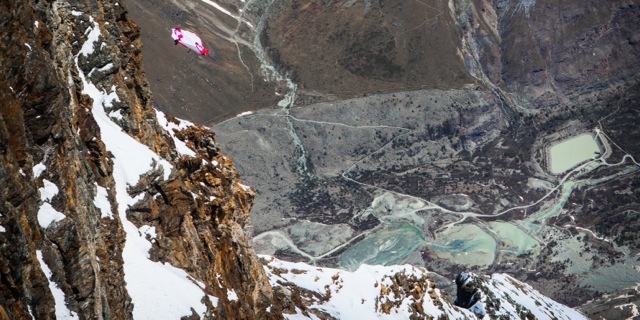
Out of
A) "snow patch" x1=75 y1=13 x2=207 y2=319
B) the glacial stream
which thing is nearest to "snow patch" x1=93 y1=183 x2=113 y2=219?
"snow patch" x1=75 y1=13 x2=207 y2=319

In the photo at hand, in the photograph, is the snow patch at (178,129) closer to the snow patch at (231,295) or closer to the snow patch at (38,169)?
the snow patch at (231,295)

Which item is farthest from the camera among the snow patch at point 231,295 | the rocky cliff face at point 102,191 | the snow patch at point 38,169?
the snow patch at point 231,295

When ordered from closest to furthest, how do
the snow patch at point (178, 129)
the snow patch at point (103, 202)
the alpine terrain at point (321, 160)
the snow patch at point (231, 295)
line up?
the alpine terrain at point (321, 160) → the snow patch at point (103, 202) → the snow patch at point (231, 295) → the snow patch at point (178, 129)

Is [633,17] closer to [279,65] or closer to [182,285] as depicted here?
[279,65]

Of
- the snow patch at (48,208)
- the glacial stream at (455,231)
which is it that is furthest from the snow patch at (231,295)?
the glacial stream at (455,231)

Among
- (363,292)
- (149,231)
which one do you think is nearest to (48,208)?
(149,231)

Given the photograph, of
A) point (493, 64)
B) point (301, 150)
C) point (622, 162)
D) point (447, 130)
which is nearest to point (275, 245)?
point (301, 150)

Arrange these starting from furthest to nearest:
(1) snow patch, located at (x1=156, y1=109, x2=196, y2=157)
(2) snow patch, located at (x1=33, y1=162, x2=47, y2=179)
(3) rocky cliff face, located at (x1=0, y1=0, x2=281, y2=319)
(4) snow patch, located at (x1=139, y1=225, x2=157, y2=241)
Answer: (1) snow patch, located at (x1=156, y1=109, x2=196, y2=157), (4) snow patch, located at (x1=139, y1=225, x2=157, y2=241), (2) snow patch, located at (x1=33, y1=162, x2=47, y2=179), (3) rocky cliff face, located at (x1=0, y1=0, x2=281, y2=319)

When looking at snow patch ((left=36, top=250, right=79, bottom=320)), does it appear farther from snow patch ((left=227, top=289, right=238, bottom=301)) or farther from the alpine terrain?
snow patch ((left=227, top=289, right=238, bottom=301))

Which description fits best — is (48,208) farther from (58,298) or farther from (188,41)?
(188,41)
